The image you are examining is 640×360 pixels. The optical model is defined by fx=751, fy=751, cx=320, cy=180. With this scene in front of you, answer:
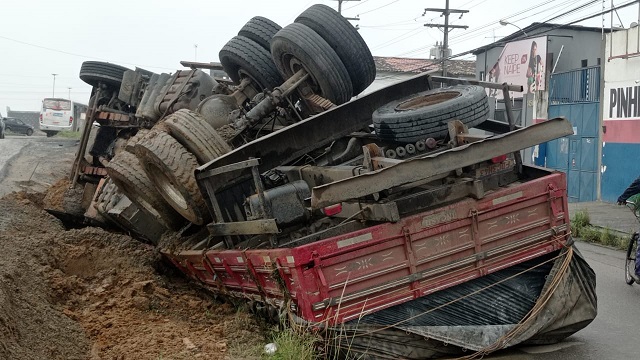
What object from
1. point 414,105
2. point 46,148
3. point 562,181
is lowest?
point 46,148

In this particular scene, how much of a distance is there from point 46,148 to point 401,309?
16.0 metres

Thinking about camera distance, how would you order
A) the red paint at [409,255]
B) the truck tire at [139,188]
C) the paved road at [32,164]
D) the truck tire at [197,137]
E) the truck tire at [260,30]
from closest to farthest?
the red paint at [409,255]
the truck tire at [197,137]
the truck tire at [139,188]
the truck tire at [260,30]
the paved road at [32,164]

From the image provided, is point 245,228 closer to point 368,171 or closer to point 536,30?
point 368,171

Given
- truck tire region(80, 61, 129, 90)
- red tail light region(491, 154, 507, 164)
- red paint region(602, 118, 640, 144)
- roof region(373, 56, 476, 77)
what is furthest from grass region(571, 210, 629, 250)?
roof region(373, 56, 476, 77)

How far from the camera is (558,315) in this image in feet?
20.4

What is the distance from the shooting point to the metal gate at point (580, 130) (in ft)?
68.4

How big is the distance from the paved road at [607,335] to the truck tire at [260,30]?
5320 mm

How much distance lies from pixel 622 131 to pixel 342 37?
12.2 metres

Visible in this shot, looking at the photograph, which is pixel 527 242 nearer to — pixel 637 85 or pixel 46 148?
pixel 637 85

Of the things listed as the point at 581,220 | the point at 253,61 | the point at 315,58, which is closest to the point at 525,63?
the point at 581,220

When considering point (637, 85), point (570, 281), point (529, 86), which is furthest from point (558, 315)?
point (529, 86)

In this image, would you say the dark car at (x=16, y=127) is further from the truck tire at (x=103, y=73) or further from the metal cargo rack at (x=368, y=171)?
the metal cargo rack at (x=368, y=171)

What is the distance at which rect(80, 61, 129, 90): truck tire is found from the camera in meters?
13.5

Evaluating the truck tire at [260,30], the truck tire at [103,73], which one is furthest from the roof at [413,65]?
the truck tire at [260,30]
